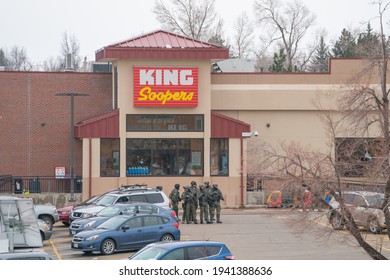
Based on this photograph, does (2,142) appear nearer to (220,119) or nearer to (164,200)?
(220,119)

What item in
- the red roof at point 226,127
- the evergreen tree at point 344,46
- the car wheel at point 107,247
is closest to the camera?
the car wheel at point 107,247

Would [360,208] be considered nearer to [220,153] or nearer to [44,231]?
[44,231]

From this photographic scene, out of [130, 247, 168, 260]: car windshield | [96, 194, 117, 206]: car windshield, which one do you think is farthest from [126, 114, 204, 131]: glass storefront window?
[130, 247, 168, 260]: car windshield

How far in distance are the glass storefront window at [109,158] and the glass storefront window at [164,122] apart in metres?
1.17

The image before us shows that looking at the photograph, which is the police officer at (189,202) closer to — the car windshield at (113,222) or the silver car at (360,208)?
the car windshield at (113,222)

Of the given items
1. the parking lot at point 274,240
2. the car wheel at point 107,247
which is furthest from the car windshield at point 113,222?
the parking lot at point 274,240

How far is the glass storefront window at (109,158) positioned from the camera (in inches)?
1656

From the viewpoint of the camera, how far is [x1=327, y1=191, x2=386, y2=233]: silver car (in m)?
21.0

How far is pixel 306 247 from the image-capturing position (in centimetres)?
2680

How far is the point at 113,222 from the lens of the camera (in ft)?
84.5

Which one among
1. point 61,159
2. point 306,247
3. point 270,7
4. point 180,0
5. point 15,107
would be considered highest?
point 180,0

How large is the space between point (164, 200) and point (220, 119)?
11397 mm

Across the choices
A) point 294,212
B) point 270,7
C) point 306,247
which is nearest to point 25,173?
point 270,7

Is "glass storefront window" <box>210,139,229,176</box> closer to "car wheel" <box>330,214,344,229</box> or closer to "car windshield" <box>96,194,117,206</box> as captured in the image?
"car windshield" <box>96,194,117,206</box>
